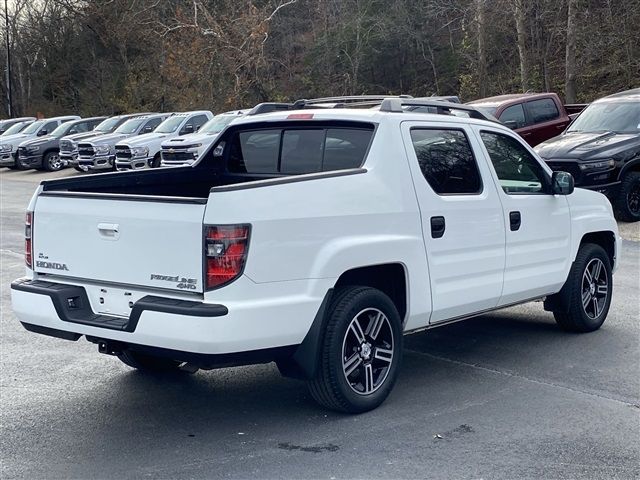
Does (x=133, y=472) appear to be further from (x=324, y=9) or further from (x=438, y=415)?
(x=324, y=9)

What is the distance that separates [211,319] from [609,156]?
1107cm

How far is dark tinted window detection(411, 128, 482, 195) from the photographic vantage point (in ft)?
19.9

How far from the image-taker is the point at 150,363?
6.61m

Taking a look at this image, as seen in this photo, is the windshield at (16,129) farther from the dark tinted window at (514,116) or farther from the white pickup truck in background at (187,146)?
the dark tinted window at (514,116)

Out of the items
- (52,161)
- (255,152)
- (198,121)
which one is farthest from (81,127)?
(255,152)

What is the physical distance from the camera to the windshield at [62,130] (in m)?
33.5

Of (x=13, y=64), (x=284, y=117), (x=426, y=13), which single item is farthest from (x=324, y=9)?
(x=284, y=117)

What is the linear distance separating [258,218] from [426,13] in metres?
34.9

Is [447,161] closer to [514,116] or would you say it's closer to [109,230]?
[109,230]

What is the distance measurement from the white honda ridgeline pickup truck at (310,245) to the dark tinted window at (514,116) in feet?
37.7

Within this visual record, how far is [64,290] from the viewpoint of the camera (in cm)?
543

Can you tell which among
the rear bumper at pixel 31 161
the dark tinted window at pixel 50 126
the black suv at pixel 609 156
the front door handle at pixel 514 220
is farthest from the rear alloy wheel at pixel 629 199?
the dark tinted window at pixel 50 126

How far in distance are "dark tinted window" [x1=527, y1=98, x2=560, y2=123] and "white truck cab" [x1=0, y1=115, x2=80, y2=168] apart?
872 inches

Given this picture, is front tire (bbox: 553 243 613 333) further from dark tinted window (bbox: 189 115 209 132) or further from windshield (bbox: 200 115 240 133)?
dark tinted window (bbox: 189 115 209 132)
